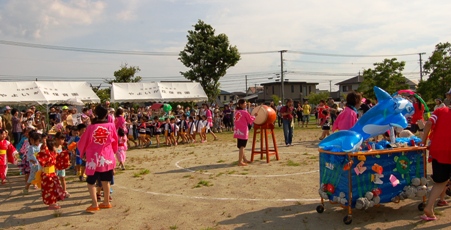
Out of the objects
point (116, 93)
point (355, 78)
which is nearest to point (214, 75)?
point (116, 93)

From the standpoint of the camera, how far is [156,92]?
26.1 metres

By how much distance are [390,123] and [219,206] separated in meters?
3.16

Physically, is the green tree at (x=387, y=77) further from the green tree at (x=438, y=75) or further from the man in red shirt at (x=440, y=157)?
the man in red shirt at (x=440, y=157)

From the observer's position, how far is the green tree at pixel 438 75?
37.2m

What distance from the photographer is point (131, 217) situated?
6.39 meters

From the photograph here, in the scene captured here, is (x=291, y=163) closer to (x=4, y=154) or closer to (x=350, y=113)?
(x=350, y=113)

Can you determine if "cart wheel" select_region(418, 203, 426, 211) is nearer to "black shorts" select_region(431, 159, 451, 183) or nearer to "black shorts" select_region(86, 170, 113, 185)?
"black shorts" select_region(431, 159, 451, 183)

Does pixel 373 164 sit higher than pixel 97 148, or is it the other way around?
pixel 97 148

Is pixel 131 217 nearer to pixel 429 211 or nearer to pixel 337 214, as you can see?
pixel 337 214

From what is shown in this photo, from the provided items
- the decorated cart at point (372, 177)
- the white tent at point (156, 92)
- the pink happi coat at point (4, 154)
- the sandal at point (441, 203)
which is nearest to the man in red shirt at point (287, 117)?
the sandal at point (441, 203)

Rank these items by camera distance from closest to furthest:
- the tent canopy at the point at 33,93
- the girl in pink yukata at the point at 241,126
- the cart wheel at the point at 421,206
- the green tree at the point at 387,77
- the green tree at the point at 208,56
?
the cart wheel at the point at 421,206 → the girl in pink yukata at the point at 241,126 → the tent canopy at the point at 33,93 → the green tree at the point at 208,56 → the green tree at the point at 387,77

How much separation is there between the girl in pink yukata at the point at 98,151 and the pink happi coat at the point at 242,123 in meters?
4.56

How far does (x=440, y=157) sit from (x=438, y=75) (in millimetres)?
36849

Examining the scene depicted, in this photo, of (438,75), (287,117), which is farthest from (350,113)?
(438,75)
